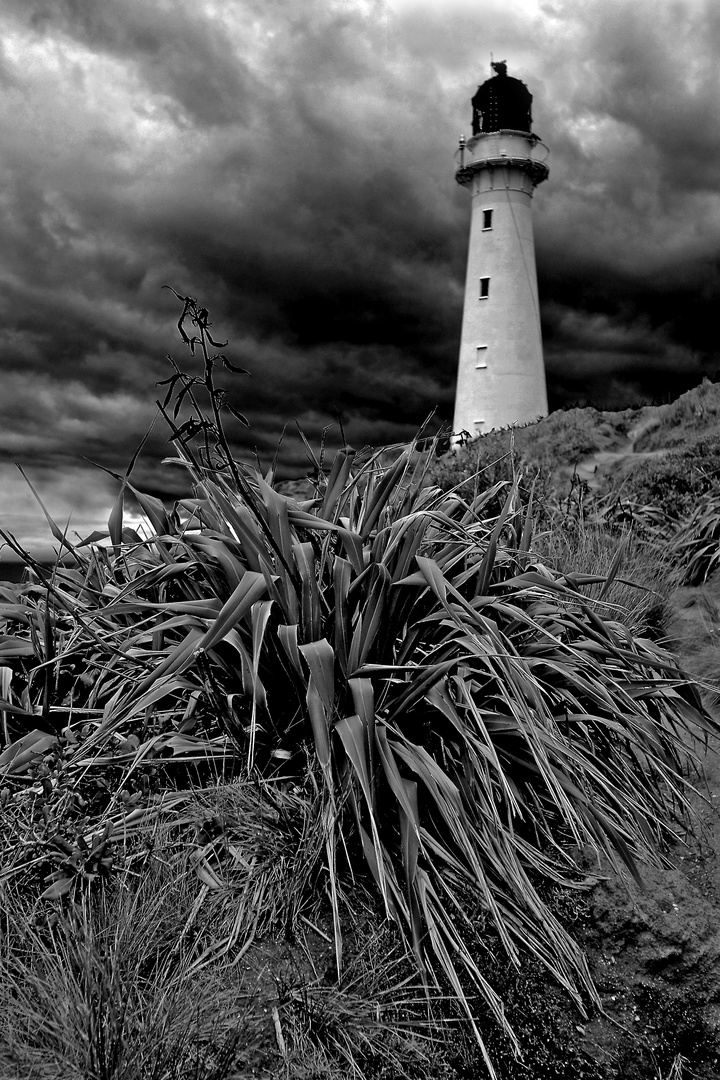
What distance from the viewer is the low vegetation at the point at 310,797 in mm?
2318

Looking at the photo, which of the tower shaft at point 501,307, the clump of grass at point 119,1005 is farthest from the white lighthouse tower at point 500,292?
the clump of grass at point 119,1005

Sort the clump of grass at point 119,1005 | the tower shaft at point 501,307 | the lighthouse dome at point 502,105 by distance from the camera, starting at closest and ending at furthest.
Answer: the clump of grass at point 119,1005
the tower shaft at point 501,307
the lighthouse dome at point 502,105

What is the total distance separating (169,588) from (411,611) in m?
1.14

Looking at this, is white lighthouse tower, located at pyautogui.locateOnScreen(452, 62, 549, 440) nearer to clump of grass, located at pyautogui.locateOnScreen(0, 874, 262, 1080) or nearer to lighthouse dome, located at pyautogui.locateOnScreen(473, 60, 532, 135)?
lighthouse dome, located at pyautogui.locateOnScreen(473, 60, 532, 135)

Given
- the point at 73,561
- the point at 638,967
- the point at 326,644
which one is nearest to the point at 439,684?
the point at 326,644

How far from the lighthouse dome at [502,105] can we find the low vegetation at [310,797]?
2656 centimetres

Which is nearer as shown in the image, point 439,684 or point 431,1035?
point 431,1035

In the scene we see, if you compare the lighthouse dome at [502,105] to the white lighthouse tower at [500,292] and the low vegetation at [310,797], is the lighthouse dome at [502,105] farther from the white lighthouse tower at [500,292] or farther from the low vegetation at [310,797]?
the low vegetation at [310,797]

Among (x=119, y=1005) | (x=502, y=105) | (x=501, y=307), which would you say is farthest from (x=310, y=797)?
(x=502, y=105)

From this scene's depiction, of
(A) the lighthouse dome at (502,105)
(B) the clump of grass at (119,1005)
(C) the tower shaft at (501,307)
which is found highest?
(A) the lighthouse dome at (502,105)

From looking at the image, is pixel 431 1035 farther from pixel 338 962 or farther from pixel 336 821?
pixel 336 821

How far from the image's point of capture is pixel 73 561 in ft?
14.5

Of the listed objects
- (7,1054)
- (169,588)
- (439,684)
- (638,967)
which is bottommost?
(638,967)

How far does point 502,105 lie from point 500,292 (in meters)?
7.10
